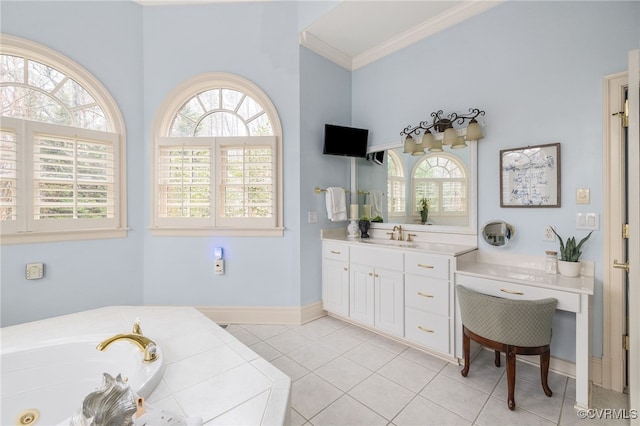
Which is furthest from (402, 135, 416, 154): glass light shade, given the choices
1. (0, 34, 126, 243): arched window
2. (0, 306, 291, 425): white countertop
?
(0, 34, 126, 243): arched window

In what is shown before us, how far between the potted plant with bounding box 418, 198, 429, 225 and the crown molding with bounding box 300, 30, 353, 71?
1956mm

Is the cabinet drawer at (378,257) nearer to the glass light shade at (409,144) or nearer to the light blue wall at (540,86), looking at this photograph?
the light blue wall at (540,86)

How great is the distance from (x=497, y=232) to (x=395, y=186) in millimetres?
1104

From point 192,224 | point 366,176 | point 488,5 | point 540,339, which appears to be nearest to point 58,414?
point 192,224

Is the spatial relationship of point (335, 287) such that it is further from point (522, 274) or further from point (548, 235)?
point (548, 235)

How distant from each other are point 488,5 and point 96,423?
3537 millimetres

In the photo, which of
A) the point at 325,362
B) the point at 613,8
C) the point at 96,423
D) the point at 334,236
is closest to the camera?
the point at 96,423

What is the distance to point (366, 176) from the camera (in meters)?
3.37

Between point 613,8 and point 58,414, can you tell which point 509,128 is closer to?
point 613,8

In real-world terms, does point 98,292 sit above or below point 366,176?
below

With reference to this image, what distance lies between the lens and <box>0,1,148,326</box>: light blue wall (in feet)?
7.48

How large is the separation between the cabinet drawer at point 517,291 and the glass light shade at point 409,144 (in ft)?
4.43

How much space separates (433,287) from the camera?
7.32ft

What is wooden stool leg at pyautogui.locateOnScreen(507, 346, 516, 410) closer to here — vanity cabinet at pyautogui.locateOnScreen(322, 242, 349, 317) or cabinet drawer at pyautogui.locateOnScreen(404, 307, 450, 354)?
cabinet drawer at pyautogui.locateOnScreen(404, 307, 450, 354)
